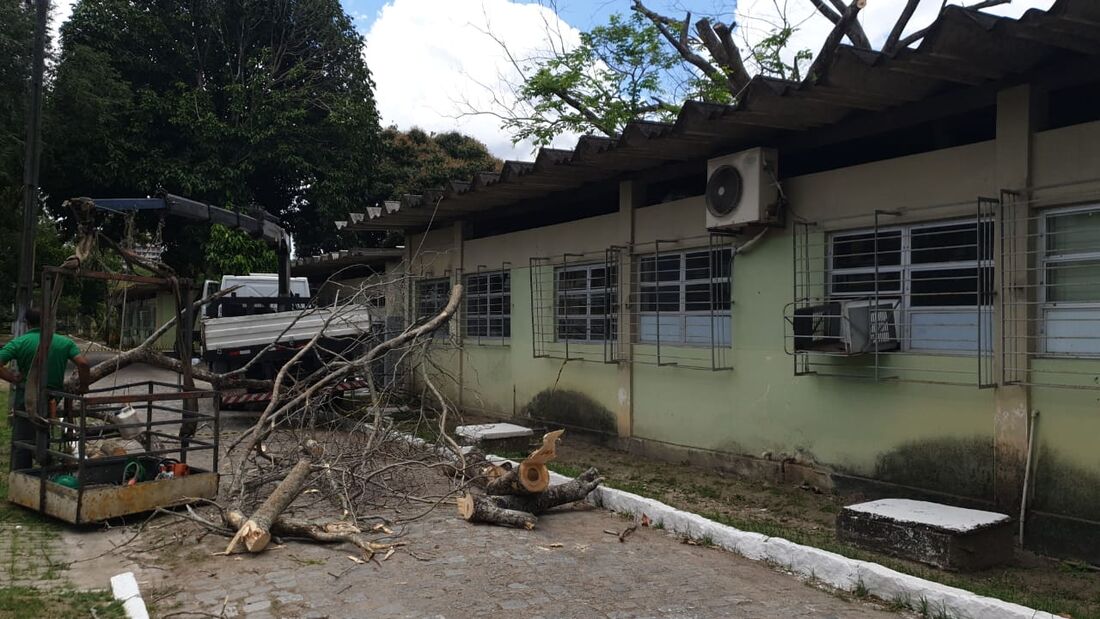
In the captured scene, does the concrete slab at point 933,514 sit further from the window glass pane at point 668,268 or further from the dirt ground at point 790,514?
the window glass pane at point 668,268

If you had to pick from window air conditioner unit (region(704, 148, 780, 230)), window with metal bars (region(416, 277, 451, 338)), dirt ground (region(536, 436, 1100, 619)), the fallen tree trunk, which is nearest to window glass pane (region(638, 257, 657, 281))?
window air conditioner unit (region(704, 148, 780, 230))

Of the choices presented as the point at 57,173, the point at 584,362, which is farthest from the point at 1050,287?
the point at 57,173

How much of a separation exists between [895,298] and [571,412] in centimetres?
489

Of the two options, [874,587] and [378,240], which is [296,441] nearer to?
[874,587]

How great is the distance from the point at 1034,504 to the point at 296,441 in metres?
5.99

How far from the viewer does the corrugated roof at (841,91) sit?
5039 millimetres

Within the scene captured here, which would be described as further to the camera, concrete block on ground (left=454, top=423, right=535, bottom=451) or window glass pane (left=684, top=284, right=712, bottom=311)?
concrete block on ground (left=454, top=423, right=535, bottom=451)

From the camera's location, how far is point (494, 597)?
Result: 4.72 metres

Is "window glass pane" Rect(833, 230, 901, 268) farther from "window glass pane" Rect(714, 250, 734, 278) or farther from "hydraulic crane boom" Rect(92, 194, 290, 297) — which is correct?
"hydraulic crane boom" Rect(92, 194, 290, 297)

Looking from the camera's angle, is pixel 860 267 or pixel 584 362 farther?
pixel 584 362

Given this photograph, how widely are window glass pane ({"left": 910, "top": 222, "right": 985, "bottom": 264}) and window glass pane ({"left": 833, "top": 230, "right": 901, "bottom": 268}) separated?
0.17 meters

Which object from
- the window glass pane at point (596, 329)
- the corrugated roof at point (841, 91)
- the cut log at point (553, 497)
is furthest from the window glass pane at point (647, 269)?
the cut log at point (553, 497)

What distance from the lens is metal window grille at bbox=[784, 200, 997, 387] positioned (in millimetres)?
6258

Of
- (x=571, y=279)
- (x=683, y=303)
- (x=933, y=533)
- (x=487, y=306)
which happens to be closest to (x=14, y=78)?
(x=487, y=306)
